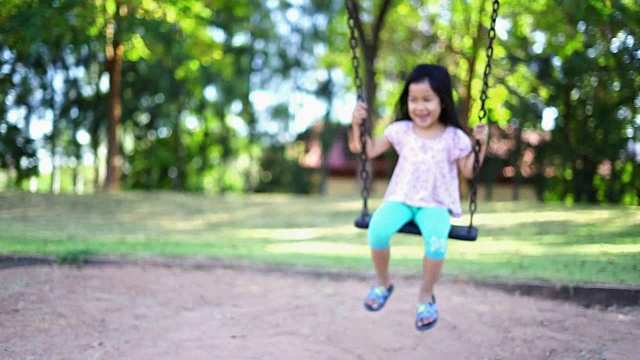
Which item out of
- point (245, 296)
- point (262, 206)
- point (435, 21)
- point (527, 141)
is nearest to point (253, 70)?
point (435, 21)

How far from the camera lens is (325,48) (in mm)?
23125

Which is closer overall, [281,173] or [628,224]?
[628,224]

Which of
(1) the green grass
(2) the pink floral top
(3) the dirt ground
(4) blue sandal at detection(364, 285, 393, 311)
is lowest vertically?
(3) the dirt ground

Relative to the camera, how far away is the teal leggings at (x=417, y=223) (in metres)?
3.71

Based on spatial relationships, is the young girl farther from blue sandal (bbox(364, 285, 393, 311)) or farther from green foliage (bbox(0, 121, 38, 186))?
green foliage (bbox(0, 121, 38, 186))

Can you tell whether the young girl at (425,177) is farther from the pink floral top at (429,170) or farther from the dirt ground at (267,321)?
the dirt ground at (267,321)

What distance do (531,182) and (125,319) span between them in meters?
17.9

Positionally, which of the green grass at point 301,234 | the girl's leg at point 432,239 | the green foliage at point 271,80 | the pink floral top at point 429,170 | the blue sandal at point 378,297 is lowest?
the green grass at point 301,234

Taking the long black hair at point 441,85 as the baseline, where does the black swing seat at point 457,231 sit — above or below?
below

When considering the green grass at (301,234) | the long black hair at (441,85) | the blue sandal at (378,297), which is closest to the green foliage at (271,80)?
the green grass at (301,234)

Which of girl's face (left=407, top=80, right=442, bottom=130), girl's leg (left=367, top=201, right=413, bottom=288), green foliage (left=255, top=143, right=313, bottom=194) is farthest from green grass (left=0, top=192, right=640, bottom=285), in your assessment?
green foliage (left=255, top=143, right=313, bottom=194)

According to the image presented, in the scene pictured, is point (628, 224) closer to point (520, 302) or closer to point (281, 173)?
point (520, 302)

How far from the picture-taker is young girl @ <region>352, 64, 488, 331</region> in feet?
12.4

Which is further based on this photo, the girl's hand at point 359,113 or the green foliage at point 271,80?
the green foliage at point 271,80
